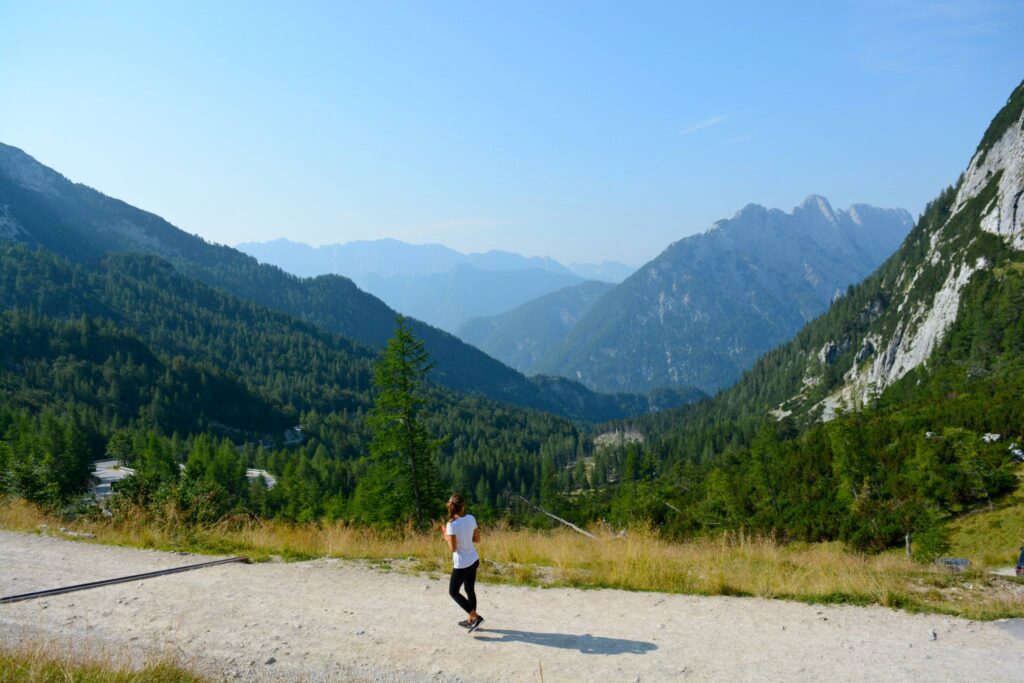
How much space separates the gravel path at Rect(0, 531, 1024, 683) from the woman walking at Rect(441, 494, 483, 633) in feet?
1.20

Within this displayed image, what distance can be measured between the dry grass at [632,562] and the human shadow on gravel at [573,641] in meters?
2.59

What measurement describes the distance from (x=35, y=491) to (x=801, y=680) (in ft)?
124

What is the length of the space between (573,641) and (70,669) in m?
6.46

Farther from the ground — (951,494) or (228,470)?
(951,494)

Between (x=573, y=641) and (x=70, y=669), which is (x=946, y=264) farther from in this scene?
(x=70, y=669)

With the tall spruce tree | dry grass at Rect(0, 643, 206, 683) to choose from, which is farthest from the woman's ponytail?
the tall spruce tree

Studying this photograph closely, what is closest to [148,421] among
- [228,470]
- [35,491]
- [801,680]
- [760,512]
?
[228,470]

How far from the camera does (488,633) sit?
8.75 metres

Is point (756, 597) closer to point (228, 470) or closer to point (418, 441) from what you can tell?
point (418, 441)

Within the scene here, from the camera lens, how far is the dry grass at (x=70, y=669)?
6145mm

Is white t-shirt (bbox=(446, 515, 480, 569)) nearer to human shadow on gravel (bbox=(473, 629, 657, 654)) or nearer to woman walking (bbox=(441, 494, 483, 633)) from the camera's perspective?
woman walking (bbox=(441, 494, 483, 633))

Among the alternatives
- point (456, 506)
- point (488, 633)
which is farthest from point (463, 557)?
point (488, 633)

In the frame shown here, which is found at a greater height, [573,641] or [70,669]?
[70,669]

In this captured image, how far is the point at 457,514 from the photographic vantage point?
30.8ft
